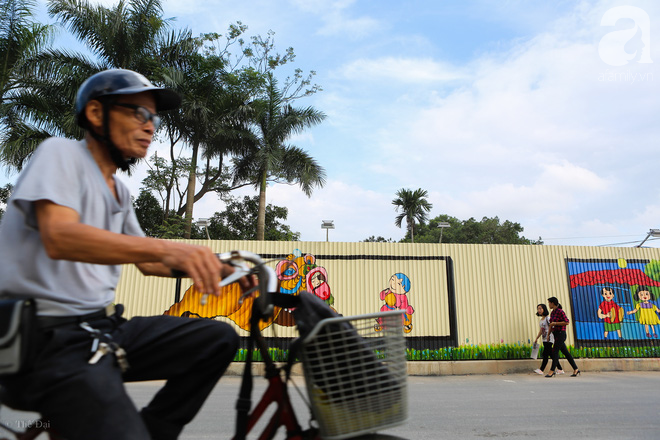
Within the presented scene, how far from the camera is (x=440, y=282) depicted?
12.2 m

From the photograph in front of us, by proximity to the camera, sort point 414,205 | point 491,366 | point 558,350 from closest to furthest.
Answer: point 558,350
point 491,366
point 414,205

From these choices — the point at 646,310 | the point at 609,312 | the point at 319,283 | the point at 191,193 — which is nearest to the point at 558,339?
the point at 609,312

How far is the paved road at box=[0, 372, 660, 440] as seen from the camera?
4.31 meters

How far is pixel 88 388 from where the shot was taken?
1.21m

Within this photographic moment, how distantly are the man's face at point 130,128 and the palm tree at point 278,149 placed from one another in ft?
A: 60.5

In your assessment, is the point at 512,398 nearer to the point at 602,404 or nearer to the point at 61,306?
the point at 602,404

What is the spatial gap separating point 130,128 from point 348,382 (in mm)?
1135

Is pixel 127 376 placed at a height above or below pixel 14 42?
below

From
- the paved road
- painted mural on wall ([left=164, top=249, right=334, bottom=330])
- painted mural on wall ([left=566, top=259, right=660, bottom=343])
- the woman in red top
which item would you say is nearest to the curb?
the woman in red top

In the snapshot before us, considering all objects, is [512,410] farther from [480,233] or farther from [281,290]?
[480,233]

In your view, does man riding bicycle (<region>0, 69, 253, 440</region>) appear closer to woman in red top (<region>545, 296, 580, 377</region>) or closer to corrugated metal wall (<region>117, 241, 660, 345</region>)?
woman in red top (<region>545, 296, 580, 377</region>)

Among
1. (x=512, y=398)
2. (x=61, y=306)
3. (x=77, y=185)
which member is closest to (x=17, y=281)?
(x=61, y=306)

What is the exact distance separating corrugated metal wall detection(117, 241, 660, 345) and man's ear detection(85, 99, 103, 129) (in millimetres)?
Answer: 10558

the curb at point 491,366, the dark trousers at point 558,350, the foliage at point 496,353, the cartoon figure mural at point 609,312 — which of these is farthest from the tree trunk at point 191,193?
the cartoon figure mural at point 609,312
